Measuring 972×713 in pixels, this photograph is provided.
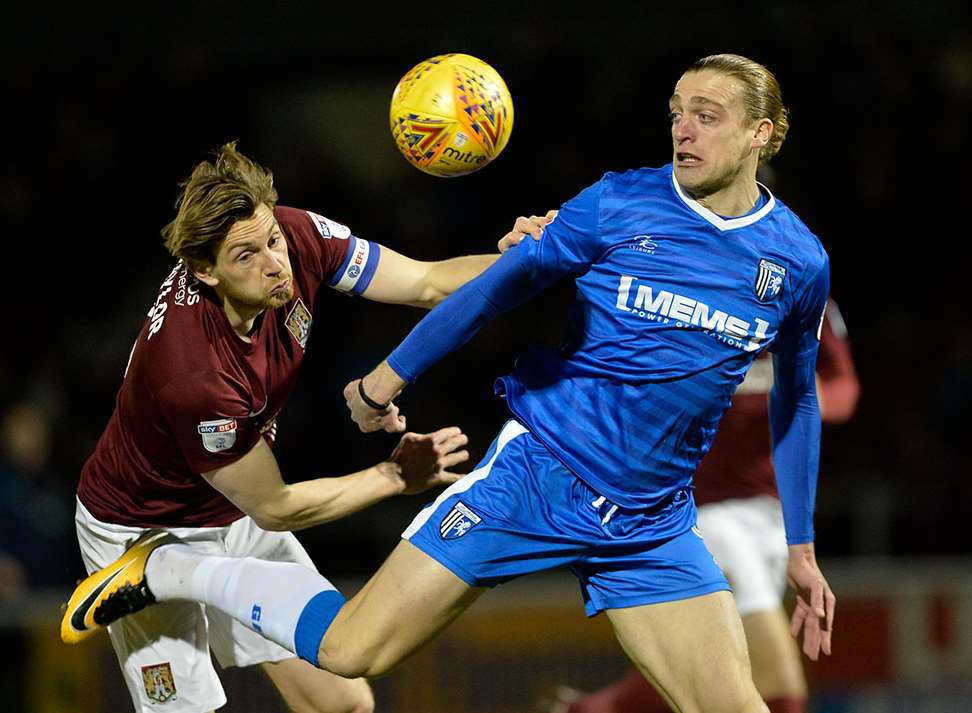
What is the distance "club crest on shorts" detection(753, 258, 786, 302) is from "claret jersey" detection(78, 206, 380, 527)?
1.29m

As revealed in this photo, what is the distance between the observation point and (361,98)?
10.3 metres

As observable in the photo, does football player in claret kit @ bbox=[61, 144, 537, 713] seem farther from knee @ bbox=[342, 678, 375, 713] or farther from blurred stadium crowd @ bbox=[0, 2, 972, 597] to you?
blurred stadium crowd @ bbox=[0, 2, 972, 597]

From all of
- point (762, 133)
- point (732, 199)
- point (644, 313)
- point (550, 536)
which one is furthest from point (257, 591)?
point (762, 133)

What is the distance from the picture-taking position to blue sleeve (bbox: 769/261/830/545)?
3.90 meters

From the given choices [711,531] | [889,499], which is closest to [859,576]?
[889,499]

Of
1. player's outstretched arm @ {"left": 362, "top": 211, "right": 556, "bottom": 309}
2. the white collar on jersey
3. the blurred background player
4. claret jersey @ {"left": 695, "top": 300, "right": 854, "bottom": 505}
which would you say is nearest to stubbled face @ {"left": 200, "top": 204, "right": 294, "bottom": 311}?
player's outstretched arm @ {"left": 362, "top": 211, "right": 556, "bottom": 309}

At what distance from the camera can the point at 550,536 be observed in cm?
364

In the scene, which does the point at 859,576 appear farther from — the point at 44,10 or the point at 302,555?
the point at 44,10

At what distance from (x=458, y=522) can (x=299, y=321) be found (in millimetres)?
890

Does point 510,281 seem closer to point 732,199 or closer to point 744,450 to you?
point 732,199

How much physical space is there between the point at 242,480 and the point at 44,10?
7.53 meters

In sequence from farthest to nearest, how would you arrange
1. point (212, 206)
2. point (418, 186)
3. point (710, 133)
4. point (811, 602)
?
1. point (418, 186)
2. point (811, 602)
3. point (212, 206)
4. point (710, 133)

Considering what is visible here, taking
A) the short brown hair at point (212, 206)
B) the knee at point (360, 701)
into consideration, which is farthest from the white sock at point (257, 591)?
the short brown hair at point (212, 206)

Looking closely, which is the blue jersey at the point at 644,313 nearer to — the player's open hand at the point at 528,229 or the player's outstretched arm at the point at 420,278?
the player's open hand at the point at 528,229
